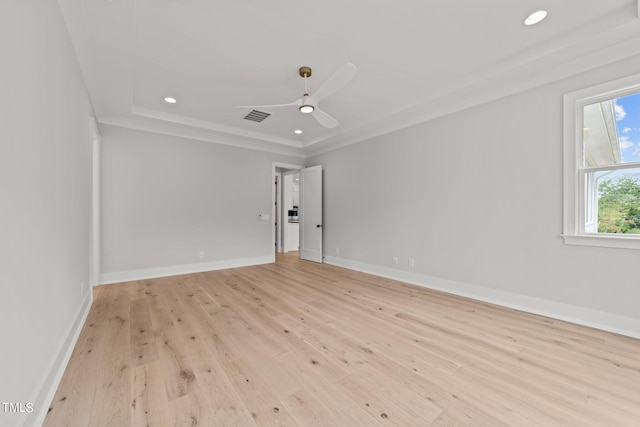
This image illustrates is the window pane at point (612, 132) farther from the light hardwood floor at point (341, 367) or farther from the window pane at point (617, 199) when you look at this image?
the light hardwood floor at point (341, 367)

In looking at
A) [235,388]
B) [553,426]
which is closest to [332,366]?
[235,388]

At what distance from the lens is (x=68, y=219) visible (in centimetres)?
217

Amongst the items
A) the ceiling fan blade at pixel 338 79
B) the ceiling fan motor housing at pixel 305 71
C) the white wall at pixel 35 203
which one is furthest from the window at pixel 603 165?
the white wall at pixel 35 203

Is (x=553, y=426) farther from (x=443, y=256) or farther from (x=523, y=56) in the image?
→ (x=523, y=56)

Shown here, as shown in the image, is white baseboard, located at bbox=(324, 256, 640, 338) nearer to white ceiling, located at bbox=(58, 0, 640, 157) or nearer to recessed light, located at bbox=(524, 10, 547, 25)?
white ceiling, located at bbox=(58, 0, 640, 157)

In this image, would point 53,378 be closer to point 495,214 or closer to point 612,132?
point 495,214

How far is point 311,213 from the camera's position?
245 inches

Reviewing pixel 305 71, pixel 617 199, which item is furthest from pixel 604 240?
pixel 305 71

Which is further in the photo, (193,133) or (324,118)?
(193,133)

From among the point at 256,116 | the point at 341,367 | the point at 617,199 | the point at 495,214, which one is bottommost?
the point at 341,367

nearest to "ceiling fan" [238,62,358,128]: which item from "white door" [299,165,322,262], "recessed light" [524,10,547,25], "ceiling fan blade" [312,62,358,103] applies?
"ceiling fan blade" [312,62,358,103]

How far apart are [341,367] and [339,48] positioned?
9.33ft

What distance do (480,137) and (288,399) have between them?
364 cm

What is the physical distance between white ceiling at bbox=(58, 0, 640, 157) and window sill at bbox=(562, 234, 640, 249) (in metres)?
1.69
